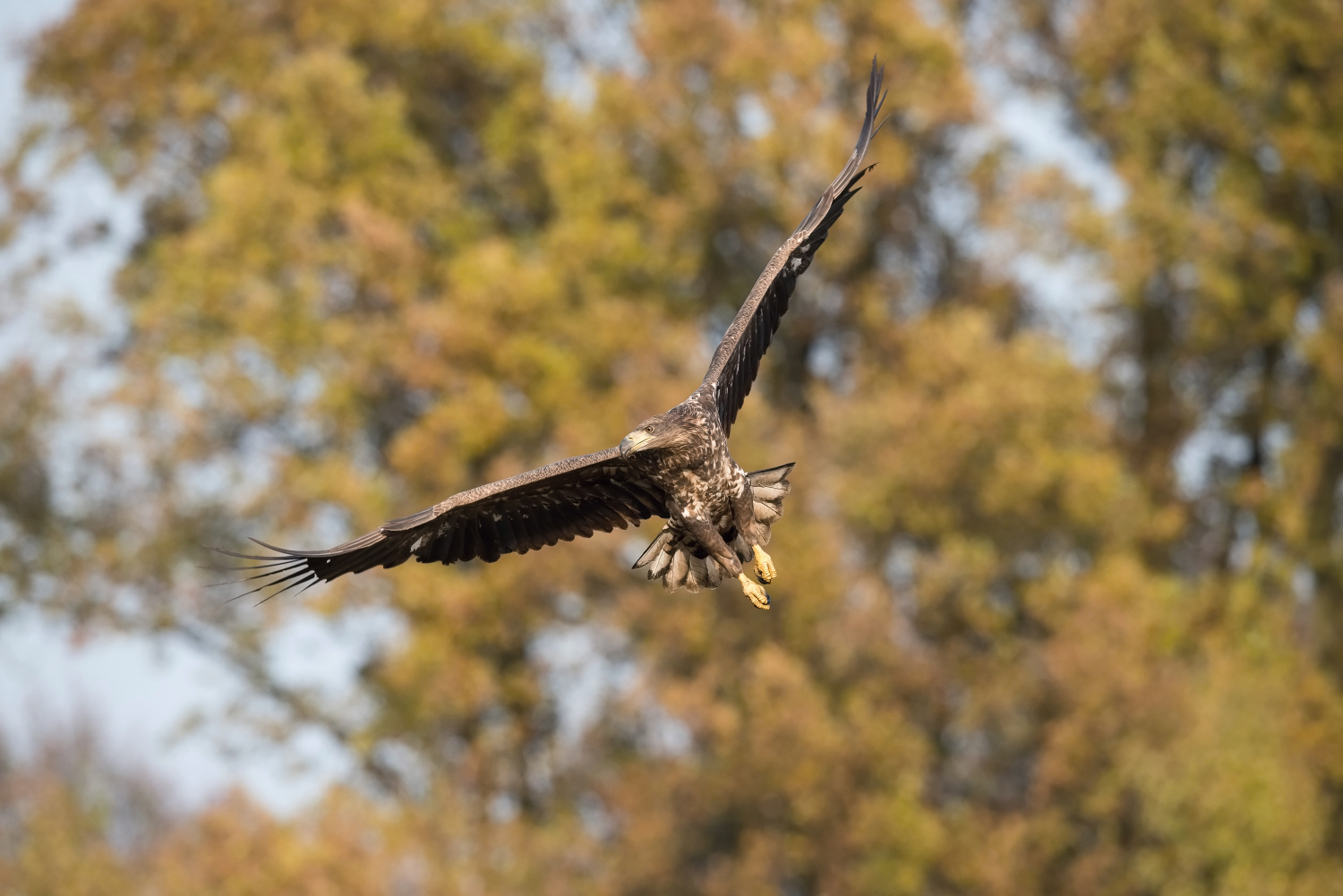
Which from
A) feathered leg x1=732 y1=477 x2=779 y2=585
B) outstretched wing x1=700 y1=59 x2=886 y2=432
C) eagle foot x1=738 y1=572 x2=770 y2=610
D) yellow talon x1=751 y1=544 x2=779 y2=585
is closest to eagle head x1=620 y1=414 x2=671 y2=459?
feathered leg x1=732 y1=477 x2=779 y2=585

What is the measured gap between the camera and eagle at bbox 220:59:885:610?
30.5 feet

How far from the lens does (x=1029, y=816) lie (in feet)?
70.8

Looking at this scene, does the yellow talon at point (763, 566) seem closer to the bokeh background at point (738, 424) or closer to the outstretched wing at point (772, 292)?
the outstretched wing at point (772, 292)

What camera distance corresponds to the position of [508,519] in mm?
10227

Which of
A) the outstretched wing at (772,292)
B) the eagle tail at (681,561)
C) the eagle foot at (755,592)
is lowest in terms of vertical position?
the eagle foot at (755,592)

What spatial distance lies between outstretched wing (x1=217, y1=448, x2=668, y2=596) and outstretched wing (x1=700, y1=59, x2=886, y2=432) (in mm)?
619

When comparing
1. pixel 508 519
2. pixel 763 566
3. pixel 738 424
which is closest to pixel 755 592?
pixel 763 566

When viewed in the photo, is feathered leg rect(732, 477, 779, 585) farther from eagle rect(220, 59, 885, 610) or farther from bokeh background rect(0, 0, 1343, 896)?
bokeh background rect(0, 0, 1343, 896)

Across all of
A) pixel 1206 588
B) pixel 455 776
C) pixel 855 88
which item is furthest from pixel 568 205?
pixel 1206 588

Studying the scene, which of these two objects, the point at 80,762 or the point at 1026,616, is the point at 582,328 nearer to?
the point at 1026,616

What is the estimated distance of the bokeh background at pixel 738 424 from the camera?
70.9 ft

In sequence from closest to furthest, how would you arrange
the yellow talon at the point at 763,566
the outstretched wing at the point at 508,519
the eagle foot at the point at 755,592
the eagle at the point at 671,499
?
1. the eagle at the point at 671,499
2. the outstretched wing at the point at 508,519
3. the eagle foot at the point at 755,592
4. the yellow talon at the point at 763,566

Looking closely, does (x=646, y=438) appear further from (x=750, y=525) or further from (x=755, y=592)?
(x=755, y=592)

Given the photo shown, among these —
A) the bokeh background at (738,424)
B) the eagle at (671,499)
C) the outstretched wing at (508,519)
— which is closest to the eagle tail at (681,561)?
the eagle at (671,499)
